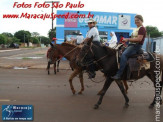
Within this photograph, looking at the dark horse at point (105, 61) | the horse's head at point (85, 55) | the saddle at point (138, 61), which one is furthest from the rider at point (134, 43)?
the horse's head at point (85, 55)

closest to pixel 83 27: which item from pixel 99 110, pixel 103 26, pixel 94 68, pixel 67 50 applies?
pixel 103 26

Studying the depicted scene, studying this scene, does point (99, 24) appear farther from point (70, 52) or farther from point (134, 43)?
point (134, 43)

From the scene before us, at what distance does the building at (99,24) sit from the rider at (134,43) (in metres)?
15.4

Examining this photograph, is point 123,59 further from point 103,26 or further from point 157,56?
point 103,26

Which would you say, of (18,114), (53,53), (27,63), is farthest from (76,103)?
(27,63)

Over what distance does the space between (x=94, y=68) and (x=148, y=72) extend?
1.84 m

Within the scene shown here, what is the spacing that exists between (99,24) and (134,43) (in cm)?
1608

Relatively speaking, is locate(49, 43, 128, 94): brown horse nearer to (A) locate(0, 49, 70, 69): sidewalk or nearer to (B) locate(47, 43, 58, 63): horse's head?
(B) locate(47, 43, 58, 63): horse's head

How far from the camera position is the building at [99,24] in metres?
21.0

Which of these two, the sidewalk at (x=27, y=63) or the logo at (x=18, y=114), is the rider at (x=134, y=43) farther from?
the sidewalk at (x=27, y=63)

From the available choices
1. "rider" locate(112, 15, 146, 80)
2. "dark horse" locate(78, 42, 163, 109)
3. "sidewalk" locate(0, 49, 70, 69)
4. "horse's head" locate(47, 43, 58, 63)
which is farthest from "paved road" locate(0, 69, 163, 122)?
"sidewalk" locate(0, 49, 70, 69)

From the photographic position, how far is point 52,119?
4.82 metres

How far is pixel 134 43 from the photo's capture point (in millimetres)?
5734

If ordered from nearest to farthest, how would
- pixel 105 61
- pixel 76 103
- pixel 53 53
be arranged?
pixel 105 61 < pixel 76 103 < pixel 53 53
